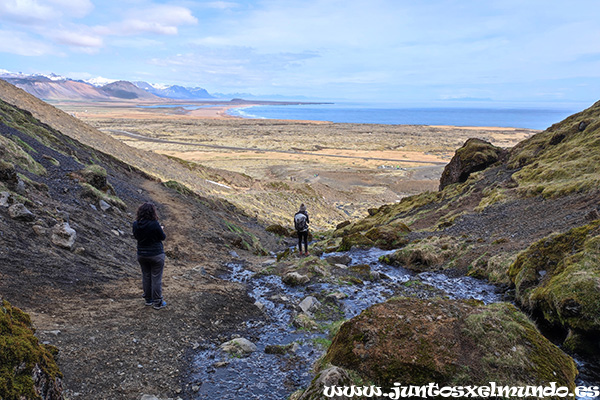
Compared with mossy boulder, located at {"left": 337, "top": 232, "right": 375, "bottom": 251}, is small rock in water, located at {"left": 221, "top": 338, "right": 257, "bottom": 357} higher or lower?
higher

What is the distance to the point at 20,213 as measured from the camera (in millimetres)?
9266

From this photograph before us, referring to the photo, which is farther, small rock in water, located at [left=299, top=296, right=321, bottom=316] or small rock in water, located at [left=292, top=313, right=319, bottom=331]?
small rock in water, located at [left=299, top=296, right=321, bottom=316]

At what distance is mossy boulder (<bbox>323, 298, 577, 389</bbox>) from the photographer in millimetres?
5020

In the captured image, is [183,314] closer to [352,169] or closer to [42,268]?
[42,268]

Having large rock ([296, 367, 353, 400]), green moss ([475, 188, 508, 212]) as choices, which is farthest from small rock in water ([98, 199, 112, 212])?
green moss ([475, 188, 508, 212])

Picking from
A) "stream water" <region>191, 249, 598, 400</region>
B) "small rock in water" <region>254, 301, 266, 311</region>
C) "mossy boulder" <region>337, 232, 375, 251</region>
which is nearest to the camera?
"stream water" <region>191, 249, 598, 400</region>

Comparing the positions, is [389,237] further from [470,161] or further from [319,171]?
[319,171]

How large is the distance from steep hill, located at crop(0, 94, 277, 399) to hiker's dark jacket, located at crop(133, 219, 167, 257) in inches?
49.5

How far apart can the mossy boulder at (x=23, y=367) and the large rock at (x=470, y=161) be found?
27.9 metres

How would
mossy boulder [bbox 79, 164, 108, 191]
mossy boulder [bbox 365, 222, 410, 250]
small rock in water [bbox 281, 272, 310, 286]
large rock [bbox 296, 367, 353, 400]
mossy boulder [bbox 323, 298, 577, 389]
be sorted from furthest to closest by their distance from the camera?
mossy boulder [bbox 365, 222, 410, 250], mossy boulder [bbox 79, 164, 108, 191], small rock in water [bbox 281, 272, 310, 286], mossy boulder [bbox 323, 298, 577, 389], large rock [bbox 296, 367, 353, 400]

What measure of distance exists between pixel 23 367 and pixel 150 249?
3834mm

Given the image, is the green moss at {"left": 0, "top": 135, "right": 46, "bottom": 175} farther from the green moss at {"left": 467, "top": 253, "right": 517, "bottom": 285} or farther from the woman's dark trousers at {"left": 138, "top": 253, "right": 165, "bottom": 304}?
the green moss at {"left": 467, "top": 253, "right": 517, "bottom": 285}

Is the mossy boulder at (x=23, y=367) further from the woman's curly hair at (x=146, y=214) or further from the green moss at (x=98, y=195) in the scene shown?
the green moss at (x=98, y=195)

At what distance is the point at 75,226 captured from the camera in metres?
11.2
